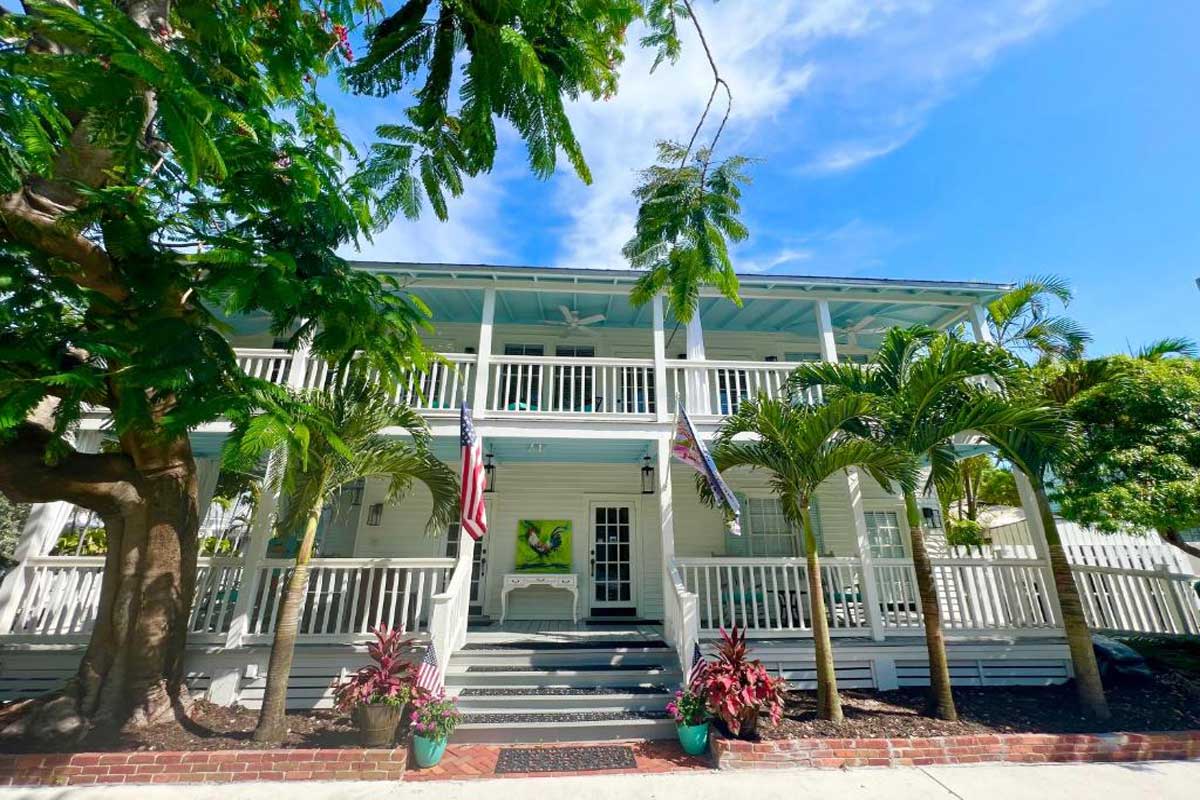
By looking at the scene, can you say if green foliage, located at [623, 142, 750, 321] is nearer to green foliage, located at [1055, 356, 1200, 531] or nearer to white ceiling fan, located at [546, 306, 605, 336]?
white ceiling fan, located at [546, 306, 605, 336]

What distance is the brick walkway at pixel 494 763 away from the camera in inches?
Answer: 187

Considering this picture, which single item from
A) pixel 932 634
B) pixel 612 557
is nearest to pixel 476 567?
pixel 612 557

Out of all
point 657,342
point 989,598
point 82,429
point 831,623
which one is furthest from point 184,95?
point 989,598

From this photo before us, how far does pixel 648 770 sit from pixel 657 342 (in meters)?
5.72

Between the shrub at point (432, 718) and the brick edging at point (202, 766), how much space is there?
26cm

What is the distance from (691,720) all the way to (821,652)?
5.57 feet

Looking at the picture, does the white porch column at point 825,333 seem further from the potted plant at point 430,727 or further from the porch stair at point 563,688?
the potted plant at point 430,727

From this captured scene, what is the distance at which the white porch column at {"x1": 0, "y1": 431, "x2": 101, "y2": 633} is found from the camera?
6.65 metres

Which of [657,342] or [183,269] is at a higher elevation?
[657,342]

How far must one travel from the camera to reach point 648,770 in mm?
4797

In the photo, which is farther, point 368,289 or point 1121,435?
point 1121,435

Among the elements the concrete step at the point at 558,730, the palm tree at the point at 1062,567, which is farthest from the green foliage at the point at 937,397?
the concrete step at the point at 558,730

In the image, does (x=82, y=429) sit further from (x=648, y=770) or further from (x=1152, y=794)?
(x=1152, y=794)

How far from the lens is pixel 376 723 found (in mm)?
5047
